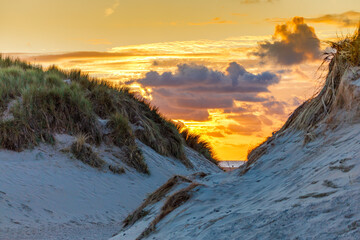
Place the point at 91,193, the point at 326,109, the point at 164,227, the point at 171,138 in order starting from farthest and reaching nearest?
the point at 171,138 < the point at 91,193 < the point at 326,109 < the point at 164,227

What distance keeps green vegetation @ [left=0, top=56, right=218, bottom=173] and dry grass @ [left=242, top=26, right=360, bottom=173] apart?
344 inches

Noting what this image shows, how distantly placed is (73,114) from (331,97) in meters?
10.0

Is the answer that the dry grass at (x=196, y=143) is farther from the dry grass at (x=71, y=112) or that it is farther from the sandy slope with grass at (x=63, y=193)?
the sandy slope with grass at (x=63, y=193)

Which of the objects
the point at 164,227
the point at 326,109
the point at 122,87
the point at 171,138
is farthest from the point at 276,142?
the point at 122,87

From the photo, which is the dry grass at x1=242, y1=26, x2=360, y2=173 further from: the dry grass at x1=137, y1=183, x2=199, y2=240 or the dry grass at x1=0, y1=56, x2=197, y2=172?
the dry grass at x1=0, y1=56, x2=197, y2=172

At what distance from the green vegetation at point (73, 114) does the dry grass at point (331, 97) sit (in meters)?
8.73

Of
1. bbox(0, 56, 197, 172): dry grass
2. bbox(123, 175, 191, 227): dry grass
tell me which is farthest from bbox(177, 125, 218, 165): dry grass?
bbox(123, 175, 191, 227): dry grass

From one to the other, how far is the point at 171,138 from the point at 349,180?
1403 centimetres

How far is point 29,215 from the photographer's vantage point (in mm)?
9961

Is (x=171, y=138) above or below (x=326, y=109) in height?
below

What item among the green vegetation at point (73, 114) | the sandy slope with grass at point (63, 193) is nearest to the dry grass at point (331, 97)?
the sandy slope with grass at point (63, 193)

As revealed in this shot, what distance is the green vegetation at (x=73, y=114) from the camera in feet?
43.5

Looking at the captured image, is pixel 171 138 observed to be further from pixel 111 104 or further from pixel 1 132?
pixel 1 132

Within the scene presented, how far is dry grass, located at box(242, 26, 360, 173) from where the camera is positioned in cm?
519
